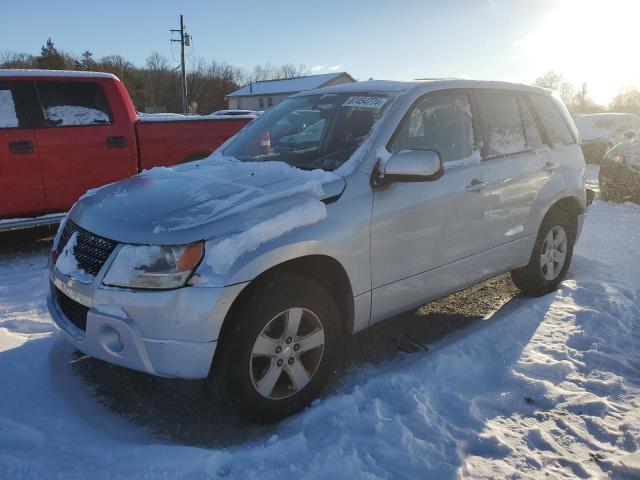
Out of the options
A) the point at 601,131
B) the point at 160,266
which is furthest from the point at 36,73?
the point at 601,131

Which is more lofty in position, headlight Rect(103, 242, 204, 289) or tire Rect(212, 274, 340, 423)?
headlight Rect(103, 242, 204, 289)

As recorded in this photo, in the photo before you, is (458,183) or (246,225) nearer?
(246,225)

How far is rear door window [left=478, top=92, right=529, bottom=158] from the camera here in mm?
3910

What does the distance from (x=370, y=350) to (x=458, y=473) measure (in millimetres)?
1363

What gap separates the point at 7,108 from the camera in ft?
18.5

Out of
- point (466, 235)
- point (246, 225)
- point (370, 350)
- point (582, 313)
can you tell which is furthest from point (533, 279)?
point (246, 225)

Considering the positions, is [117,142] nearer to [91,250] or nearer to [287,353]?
[91,250]

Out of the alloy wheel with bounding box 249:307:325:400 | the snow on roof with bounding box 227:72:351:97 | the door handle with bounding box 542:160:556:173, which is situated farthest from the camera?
the snow on roof with bounding box 227:72:351:97

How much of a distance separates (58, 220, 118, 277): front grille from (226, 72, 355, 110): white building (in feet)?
189

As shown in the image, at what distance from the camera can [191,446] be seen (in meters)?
2.57

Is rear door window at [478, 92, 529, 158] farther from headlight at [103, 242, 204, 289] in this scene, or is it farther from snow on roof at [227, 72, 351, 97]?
snow on roof at [227, 72, 351, 97]

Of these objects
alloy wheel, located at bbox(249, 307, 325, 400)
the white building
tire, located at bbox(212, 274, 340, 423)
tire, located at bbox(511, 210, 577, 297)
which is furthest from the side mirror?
the white building

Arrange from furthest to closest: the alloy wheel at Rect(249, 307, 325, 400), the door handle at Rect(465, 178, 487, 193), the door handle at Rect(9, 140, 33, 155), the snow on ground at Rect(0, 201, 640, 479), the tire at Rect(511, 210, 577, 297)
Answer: the door handle at Rect(9, 140, 33, 155), the tire at Rect(511, 210, 577, 297), the door handle at Rect(465, 178, 487, 193), the alloy wheel at Rect(249, 307, 325, 400), the snow on ground at Rect(0, 201, 640, 479)

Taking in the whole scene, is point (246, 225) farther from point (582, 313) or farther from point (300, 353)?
point (582, 313)
